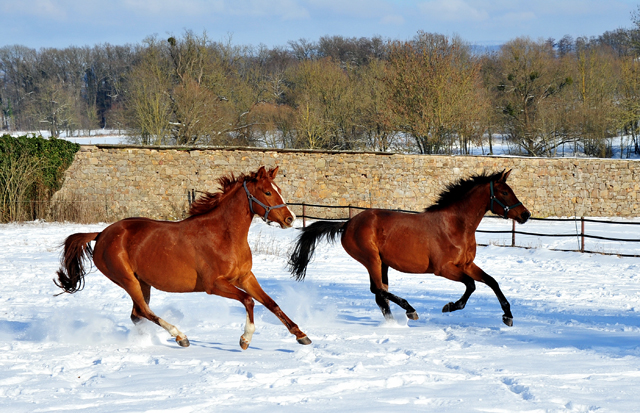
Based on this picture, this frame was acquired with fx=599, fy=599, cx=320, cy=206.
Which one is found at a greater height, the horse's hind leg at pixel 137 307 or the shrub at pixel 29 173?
A: the shrub at pixel 29 173

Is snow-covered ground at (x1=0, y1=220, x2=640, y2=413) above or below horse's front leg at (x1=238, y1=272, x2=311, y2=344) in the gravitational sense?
below

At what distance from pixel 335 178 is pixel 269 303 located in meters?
14.8

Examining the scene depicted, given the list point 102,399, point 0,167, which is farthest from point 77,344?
point 0,167

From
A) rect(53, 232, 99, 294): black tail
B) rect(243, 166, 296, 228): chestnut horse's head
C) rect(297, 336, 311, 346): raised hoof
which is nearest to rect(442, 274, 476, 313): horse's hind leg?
rect(297, 336, 311, 346): raised hoof

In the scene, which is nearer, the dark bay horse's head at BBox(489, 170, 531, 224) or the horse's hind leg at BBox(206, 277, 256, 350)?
the horse's hind leg at BBox(206, 277, 256, 350)

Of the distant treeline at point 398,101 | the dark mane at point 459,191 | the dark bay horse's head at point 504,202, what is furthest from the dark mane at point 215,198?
the distant treeline at point 398,101

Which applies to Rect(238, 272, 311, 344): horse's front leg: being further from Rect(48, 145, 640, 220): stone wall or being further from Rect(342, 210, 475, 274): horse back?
Rect(48, 145, 640, 220): stone wall

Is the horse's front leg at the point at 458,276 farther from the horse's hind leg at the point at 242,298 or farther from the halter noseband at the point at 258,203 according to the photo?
the horse's hind leg at the point at 242,298

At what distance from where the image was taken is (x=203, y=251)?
18.0 ft

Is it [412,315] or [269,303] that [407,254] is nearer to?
[412,315]

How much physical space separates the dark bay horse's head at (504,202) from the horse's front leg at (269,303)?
265 cm

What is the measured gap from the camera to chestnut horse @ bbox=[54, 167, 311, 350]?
17.8 ft

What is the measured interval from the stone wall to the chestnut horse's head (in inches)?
520

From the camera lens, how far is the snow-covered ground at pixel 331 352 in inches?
158
